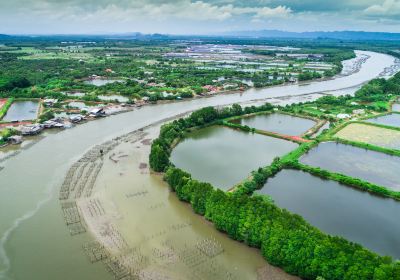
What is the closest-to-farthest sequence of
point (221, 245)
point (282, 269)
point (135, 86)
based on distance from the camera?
point (282, 269)
point (221, 245)
point (135, 86)

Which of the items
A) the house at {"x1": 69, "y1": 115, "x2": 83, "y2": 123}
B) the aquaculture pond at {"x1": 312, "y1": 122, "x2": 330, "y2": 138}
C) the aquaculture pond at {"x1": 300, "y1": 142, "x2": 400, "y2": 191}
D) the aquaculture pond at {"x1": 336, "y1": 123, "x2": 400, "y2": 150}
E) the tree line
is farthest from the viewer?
the house at {"x1": 69, "y1": 115, "x2": 83, "y2": 123}

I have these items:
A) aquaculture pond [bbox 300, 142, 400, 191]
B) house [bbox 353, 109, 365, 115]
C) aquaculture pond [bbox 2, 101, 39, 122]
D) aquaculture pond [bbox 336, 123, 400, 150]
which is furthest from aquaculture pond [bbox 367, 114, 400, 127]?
aquaculture pond [bbox 2, 101, 39, 122]

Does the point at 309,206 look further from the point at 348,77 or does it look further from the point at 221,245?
the point at 348,77

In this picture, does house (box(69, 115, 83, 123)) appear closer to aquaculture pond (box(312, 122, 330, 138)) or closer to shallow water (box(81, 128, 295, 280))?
shallow water (box(81, 128, 295, 280))

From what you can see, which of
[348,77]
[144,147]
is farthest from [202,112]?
[348,77]

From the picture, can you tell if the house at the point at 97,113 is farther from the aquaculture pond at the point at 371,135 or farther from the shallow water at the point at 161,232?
the aquaculture pond at the point at 371,135

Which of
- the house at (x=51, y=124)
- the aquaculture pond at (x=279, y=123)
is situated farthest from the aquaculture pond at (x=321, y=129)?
the house at (x=51, y=124)
